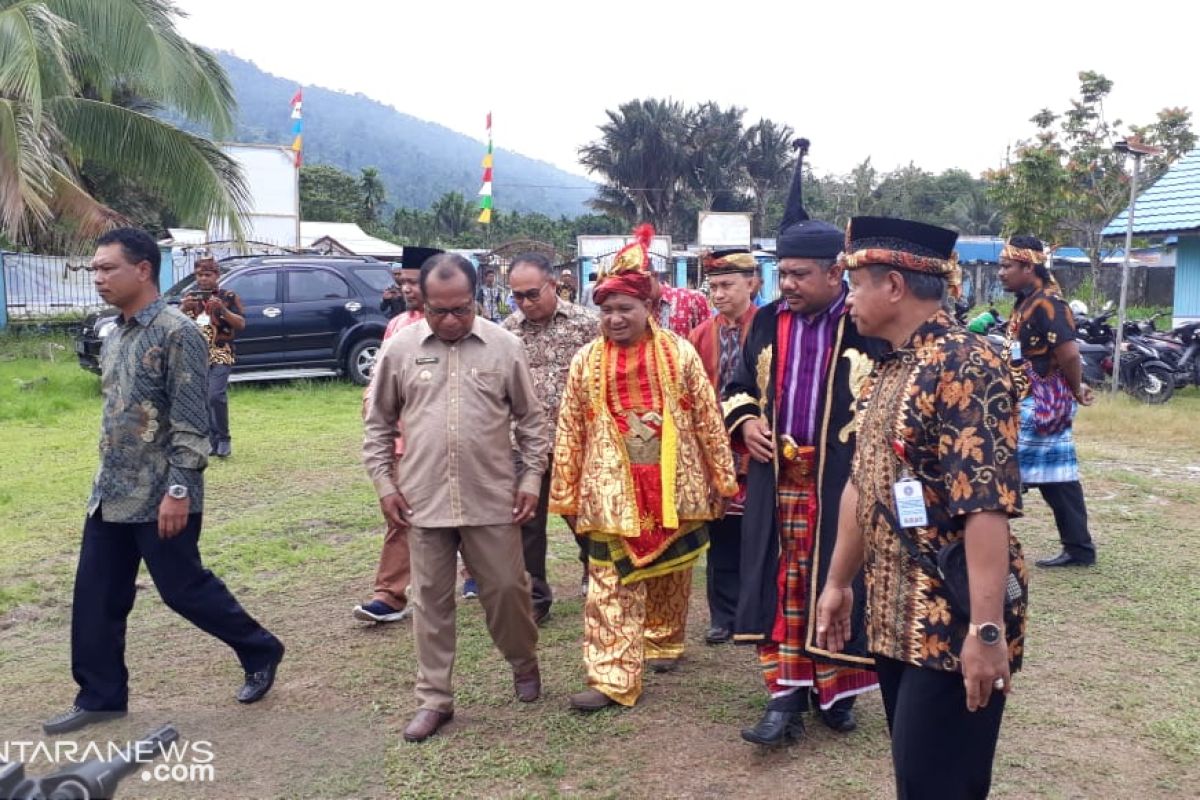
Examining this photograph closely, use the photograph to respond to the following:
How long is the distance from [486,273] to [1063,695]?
20.7m

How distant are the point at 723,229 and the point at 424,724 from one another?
29993 mm

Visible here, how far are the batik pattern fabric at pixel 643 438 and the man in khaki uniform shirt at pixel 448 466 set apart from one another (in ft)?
0.89

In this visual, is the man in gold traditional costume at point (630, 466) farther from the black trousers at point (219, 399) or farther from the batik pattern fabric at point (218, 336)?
the batik pattern fabric at point (218, 336)

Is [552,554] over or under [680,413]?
under

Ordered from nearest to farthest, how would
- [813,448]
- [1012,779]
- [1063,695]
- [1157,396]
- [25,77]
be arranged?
[1012,779]
[813,448]
[1063,695]
[25,77]
[1157,396]

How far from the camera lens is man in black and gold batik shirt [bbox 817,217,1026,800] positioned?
217 cm

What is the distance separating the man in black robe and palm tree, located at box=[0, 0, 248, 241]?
9.98m

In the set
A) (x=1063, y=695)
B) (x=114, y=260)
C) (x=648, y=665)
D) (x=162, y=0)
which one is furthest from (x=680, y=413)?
(x=162, y=0)

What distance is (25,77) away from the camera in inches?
417

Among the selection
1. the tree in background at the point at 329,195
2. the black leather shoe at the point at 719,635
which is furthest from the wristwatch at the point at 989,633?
the tree in background at the point at 329,195

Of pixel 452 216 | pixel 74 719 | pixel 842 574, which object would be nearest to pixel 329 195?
pixel 452 216

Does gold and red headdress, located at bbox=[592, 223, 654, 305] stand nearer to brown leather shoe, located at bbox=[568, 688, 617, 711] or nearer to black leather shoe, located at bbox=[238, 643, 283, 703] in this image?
brown leather shoe, located at bbox=[568, 688, 617, 711]

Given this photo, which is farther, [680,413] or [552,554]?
[552,554]

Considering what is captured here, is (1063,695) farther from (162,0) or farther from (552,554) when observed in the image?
(162,0)
